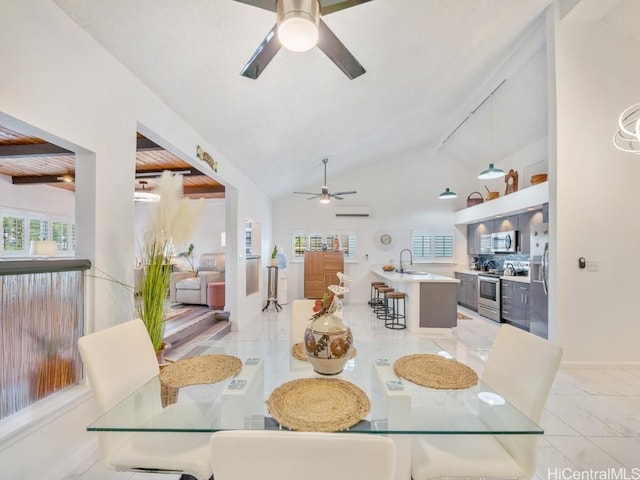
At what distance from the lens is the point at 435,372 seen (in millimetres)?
1598

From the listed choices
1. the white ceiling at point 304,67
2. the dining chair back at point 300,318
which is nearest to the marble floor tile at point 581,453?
the dining chair back at point 300,318

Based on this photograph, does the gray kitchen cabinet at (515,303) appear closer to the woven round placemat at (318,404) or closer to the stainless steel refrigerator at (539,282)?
the stainless steel refrigerator at (539,282)

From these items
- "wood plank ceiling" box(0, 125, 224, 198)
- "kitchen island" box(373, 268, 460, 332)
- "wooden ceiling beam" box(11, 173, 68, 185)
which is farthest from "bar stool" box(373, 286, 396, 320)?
"wooden ceiling beam" box(11, 173, 68, 185)

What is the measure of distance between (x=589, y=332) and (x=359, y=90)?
374 cm

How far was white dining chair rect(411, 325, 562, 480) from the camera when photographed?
1256mm

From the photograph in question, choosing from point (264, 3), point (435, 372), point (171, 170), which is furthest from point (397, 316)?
point (264, 3)

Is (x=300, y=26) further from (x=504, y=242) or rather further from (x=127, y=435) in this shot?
(x=504, y=242)

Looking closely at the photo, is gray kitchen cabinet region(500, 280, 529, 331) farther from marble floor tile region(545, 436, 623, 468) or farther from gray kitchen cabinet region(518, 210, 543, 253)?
marble floor tile region(545, 436, 623, 468)

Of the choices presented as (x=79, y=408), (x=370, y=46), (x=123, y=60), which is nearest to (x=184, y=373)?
(x=79, y=408)

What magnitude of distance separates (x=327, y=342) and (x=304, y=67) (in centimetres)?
246

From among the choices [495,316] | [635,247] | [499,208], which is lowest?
[495,316]

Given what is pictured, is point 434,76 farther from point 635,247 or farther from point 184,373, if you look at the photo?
point 184,373

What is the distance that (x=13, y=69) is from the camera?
4.79 feet

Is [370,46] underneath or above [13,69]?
above
